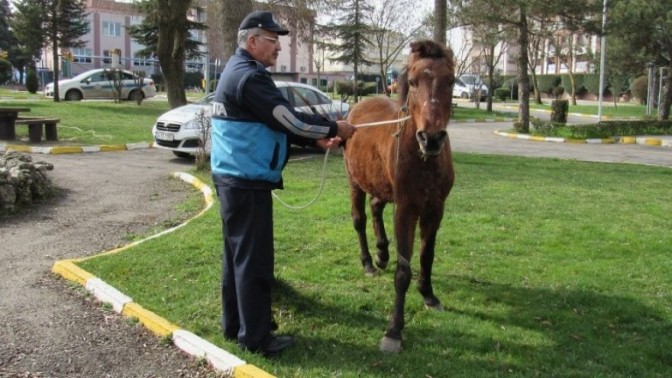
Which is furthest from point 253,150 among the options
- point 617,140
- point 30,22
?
point 30,22

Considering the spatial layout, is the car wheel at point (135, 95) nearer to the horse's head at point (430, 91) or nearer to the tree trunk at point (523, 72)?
the tree trunk at point (523, 72)

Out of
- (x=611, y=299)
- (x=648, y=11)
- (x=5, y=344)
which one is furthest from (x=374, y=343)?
(x=648, y=11)

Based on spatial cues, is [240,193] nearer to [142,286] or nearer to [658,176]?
[142,286]

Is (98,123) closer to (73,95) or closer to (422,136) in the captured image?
(73,95)

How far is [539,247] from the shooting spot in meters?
7.06

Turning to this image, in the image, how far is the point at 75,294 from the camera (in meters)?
5.69

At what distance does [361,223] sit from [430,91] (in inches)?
107

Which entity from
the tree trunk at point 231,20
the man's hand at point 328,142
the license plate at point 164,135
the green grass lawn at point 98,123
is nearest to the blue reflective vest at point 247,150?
the man's hand at point 328,142

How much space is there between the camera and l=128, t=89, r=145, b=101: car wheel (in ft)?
109

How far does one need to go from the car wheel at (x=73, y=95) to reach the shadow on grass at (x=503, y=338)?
31.7m

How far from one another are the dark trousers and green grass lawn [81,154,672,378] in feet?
0.71

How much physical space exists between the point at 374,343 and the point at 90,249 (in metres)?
4.05

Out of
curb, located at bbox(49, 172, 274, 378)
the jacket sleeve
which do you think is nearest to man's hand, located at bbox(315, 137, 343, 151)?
the jacket sleeve

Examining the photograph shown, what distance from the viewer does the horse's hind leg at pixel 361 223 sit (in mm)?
6361
